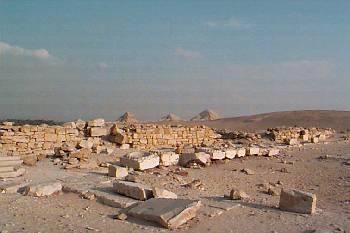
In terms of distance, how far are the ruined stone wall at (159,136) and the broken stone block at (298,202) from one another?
10094 millimetres

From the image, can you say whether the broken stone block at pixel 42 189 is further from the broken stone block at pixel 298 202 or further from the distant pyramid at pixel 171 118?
the distant pyramid at pixel 171 118

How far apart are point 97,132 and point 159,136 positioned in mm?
2915

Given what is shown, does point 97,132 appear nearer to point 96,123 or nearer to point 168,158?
point 96,123

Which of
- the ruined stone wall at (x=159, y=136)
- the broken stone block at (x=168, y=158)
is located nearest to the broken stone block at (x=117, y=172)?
the broken stone block at (x=168, y=158)

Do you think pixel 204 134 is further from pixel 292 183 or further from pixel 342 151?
pixel 292 183

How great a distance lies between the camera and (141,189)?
8.05 m

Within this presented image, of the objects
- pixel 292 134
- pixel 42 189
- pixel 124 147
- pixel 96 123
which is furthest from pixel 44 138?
pixel 292 134

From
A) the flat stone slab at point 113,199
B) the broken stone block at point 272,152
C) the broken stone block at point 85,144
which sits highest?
the broken stone block at point 85,144

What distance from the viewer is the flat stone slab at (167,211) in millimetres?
6645

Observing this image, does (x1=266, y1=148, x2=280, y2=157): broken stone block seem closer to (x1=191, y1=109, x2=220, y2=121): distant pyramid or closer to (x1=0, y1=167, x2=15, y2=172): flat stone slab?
(x1=0, y1=167, x2=15, y2=172): flat stone slab

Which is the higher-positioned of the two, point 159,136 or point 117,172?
point 159,136

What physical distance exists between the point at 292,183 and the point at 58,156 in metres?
7.57

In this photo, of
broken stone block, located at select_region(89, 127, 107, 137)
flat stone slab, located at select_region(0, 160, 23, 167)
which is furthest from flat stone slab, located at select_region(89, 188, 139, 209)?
broken stone block, located at select_region(89, 127, 107, 137)

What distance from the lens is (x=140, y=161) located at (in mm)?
12148
